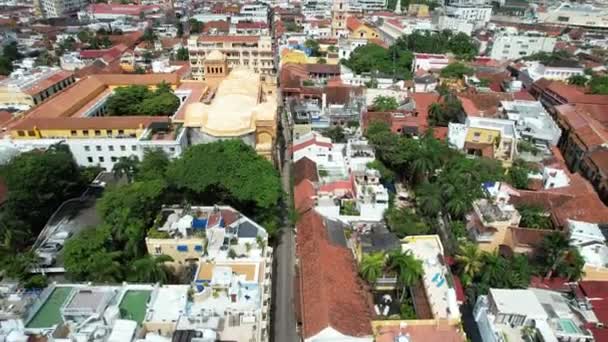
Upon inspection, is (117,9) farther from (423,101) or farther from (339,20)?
(423,101)

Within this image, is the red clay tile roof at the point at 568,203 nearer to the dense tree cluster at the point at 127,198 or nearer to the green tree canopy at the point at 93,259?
the dense tree cluster at the point at 127,198

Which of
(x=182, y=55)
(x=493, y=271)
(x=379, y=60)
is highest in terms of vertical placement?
(x=379, y=60)

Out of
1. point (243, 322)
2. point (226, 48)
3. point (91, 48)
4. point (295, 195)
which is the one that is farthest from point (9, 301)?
point (91, 48)

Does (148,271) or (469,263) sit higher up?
(148,271)

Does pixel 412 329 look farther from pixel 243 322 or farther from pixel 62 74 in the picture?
pixel 62 74

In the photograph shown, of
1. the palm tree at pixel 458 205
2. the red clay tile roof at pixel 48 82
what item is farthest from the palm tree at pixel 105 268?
the red clay tile roof at pixel 48 82

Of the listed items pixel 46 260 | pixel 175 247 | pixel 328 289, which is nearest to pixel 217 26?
pixel 46 260
